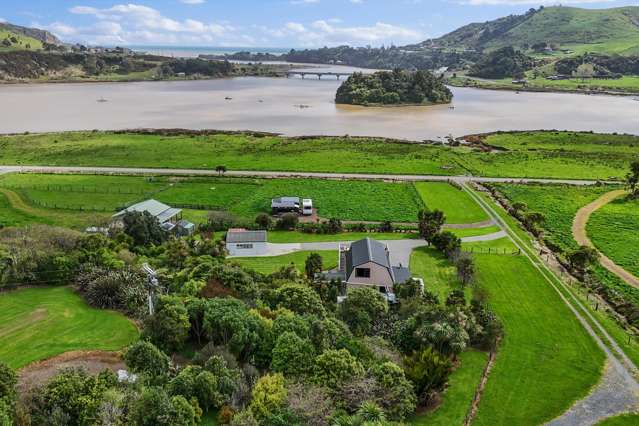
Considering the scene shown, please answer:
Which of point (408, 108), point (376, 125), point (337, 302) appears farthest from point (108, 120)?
point (337, 302)

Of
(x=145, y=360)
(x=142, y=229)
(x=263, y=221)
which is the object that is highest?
(x=145, y=360)

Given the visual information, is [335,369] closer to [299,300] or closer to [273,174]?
[299,300]

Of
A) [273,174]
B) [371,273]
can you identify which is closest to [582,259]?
[371,273]

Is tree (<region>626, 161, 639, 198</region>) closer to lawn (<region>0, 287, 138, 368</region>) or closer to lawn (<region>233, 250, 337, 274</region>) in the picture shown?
lawn (<region>233, 250, 337, 274</region>)

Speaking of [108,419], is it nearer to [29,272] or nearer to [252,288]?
[252,288]

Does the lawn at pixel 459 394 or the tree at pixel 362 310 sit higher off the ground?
the tree at pixel 362 310

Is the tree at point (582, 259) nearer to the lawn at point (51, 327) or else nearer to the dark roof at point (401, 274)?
the dark roof at point (401, 274)

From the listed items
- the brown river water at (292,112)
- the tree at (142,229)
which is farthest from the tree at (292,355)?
the brown river water at (292,112)

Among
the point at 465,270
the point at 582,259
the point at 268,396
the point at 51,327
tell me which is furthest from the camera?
the point at 582,259
